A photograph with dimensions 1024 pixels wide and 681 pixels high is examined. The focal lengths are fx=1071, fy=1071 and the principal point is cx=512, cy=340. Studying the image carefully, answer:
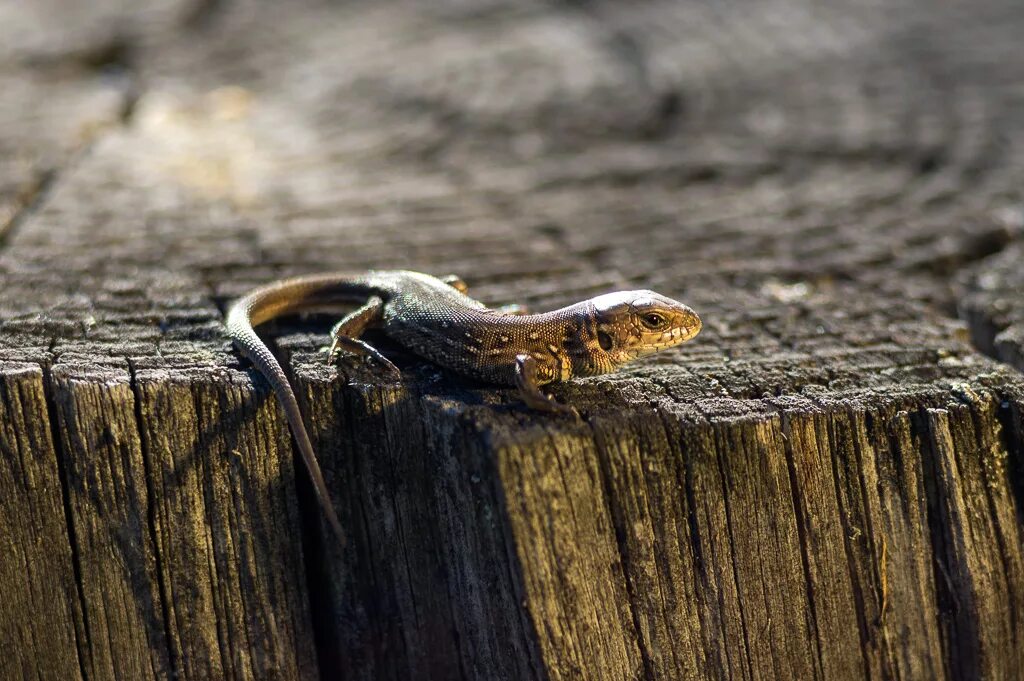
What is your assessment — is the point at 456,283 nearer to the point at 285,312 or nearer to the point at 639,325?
the point at 285,312

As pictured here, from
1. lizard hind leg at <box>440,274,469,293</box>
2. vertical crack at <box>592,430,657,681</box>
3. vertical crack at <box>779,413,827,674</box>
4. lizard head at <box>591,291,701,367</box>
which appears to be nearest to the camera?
vertical crack at <box>592,430,657,681</box>

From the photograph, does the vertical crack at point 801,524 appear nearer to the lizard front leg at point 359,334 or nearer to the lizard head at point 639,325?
the lizard head at point 639,325

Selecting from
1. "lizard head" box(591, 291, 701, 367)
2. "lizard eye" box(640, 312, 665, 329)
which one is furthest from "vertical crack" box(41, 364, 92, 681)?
"lizard eye" box(640, 312, 665, 329)

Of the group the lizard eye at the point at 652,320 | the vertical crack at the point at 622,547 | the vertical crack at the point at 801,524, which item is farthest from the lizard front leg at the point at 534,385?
the vertical crack at the point at 801,524

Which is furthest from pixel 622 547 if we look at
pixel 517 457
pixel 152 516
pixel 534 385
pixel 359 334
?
pixel 152 516

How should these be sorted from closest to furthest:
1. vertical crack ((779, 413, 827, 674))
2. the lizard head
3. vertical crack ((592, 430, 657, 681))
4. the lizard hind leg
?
vertical crack ((592, 430, 657, 681)) → vertical crack ((779, 413, 827, 674)) → the lizard head → the lizard hind leg

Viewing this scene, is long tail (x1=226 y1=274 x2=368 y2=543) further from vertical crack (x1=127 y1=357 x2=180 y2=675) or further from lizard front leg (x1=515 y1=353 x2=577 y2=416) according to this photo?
lizard front leg (x1=515 y1=353 x2=577 y2=416)

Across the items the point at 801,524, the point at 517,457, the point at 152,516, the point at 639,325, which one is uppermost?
the point at 639,325
